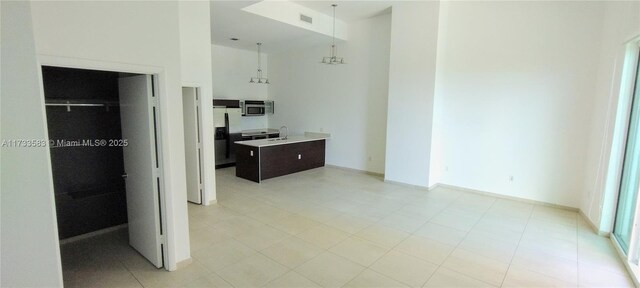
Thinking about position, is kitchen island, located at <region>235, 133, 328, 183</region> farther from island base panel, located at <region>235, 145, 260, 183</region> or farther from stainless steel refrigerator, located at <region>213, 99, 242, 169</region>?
stainless steel refrigerator, located at <region>213, 99, 242, 169</region>

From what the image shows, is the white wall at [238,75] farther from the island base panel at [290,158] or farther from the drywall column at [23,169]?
the drywall column at [23,169]

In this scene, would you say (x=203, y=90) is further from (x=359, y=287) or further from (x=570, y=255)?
(x=570, y=255)

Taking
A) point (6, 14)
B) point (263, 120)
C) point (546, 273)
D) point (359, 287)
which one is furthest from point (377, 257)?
point (263, 120)

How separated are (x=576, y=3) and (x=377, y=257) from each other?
4854mm

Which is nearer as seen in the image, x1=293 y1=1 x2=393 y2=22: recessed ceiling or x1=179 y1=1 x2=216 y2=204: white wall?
x1=179 y1=1 x2=216 y2=204: white wall

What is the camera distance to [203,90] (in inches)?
189

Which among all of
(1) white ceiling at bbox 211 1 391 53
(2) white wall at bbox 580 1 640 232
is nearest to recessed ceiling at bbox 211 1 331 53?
(1) white ceiling at bbox 211 1 391 53

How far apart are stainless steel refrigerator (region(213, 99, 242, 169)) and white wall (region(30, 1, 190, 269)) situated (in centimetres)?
473

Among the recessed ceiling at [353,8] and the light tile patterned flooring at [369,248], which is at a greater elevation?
the recessed ceiling at [353,8]

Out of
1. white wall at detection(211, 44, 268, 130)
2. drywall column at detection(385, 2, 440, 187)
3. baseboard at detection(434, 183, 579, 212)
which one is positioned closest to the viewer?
baseboard at detection(434, 183, 579, 212)

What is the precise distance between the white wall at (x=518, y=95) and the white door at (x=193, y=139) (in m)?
4.33

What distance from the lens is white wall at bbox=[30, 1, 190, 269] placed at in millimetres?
2172

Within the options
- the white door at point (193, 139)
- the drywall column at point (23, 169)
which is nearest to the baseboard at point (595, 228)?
the white door at point (193, 139)

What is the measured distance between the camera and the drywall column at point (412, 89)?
222 inches
